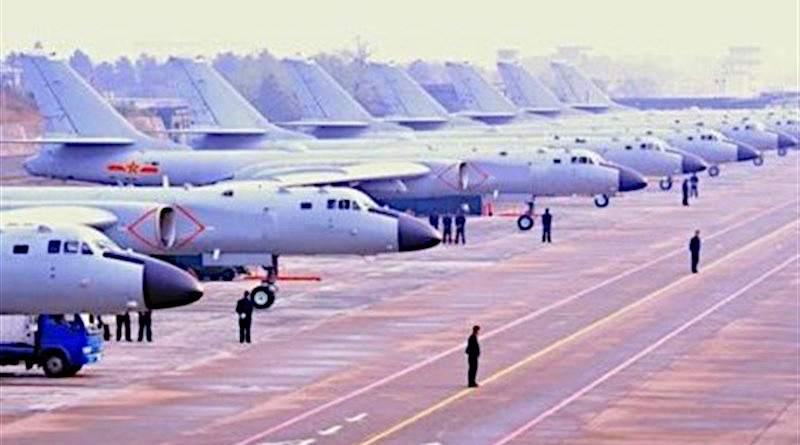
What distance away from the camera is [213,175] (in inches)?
3821

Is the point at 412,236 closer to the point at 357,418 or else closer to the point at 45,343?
the point at 45,343

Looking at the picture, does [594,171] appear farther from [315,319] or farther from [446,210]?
[315,319]

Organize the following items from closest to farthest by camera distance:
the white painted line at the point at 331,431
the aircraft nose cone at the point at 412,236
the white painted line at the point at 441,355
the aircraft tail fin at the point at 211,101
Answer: the white painted line at the point at 331,431 → the white painted line at the point at 441,355 → the aircraft nose cone at the point at 412,236 → the aircraft tail fin at the point at 211,101

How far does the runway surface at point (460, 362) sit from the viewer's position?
46375 millimetres

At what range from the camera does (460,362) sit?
5616 cm

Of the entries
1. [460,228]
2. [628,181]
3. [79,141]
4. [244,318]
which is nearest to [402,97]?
[628,181]

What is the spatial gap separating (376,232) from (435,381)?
56.1 ft

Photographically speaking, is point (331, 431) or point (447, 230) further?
point (447, 230)

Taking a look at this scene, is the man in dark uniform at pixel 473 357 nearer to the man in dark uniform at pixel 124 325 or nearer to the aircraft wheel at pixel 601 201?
the man in dark uniform at pixel 124 325

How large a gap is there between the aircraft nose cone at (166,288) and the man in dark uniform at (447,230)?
41.6m

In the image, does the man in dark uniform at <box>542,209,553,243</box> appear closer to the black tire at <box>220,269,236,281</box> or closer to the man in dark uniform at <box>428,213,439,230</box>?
the man in dark uniform at <box>428,213,439,230</box>

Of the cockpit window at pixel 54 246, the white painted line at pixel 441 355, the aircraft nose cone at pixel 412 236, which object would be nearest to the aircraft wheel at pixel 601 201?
the white painted line at pixel 441 355

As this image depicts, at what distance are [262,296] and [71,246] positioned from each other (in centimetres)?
1556

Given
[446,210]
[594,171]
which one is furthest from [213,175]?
[594,171]
